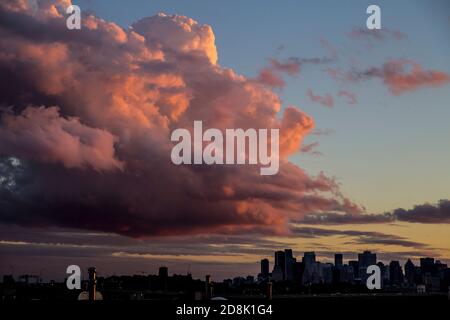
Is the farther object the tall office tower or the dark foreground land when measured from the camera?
the tall office tower
